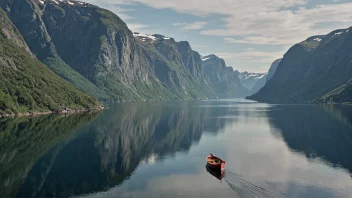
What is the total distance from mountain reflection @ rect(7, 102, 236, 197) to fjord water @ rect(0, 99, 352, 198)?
0.53 ft

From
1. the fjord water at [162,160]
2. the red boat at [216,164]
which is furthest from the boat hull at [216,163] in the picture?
the fjord water at [162,160]

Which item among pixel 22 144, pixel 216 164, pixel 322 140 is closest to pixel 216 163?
pixel 216 164

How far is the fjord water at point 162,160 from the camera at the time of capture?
57938mm

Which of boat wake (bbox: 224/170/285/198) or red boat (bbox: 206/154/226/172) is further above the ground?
red boat (bbox: 206/154/226/172)

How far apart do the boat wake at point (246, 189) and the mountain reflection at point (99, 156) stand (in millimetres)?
19997

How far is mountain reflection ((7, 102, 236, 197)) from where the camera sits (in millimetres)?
59500

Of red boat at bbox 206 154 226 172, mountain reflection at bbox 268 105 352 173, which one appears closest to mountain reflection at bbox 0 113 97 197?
red boat at bbox 206 154 226 172

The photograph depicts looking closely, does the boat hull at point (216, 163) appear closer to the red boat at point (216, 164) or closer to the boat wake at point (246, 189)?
the red boat at point (216, 164)

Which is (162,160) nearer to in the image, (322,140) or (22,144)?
(22,144)

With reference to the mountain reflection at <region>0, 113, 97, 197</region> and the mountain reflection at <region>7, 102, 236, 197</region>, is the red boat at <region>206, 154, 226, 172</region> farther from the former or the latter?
the mountain reflection at <region>0, 113, 97, 197</region>

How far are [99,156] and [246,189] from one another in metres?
41.6

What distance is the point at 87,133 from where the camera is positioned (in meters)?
122

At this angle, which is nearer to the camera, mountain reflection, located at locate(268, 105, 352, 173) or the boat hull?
the boat hull

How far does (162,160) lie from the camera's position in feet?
268
